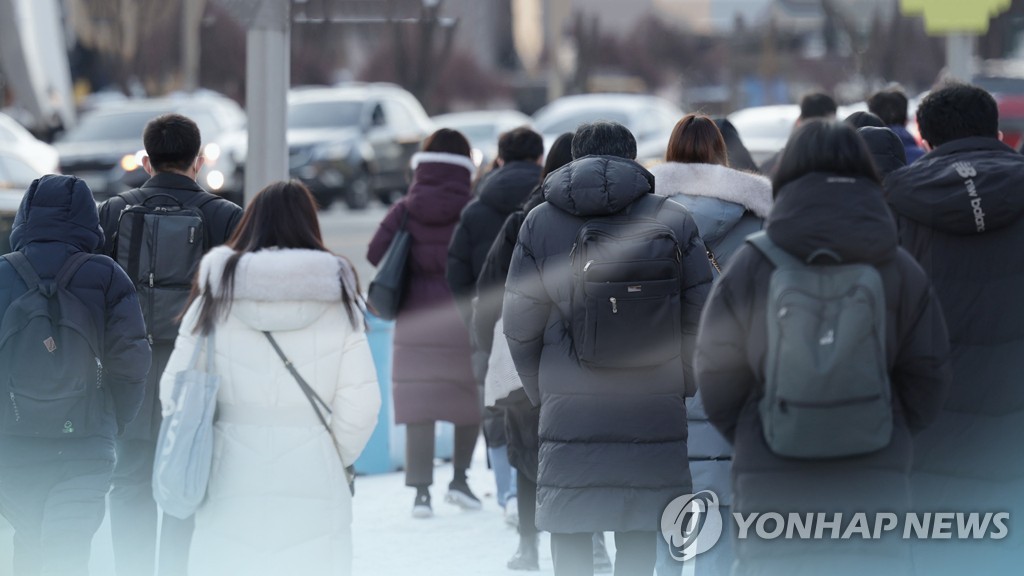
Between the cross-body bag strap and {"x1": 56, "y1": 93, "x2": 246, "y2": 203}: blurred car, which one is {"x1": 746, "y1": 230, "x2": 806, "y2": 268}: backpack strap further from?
{"x1": 56, "y1": 93, "x2": 246, "y2": 203}: blurred car

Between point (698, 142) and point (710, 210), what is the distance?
10.2 inches

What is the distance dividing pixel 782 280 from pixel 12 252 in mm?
2710

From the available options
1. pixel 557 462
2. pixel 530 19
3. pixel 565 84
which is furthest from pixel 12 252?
pixel 530 19

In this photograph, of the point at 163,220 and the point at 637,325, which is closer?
the point at 637,325

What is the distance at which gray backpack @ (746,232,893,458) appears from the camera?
12.6 ft

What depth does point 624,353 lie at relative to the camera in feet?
16.2

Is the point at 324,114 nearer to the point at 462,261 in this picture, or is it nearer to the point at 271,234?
the point at 462,261

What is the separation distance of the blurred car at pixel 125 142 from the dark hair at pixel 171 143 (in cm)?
1466

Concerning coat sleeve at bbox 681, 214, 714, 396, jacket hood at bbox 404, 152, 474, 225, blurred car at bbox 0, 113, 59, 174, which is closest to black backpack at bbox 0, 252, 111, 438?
coat sleeve at bbox 681, 214, 714, 396

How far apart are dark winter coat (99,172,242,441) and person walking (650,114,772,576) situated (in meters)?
1.62

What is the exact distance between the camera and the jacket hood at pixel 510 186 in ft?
23.7

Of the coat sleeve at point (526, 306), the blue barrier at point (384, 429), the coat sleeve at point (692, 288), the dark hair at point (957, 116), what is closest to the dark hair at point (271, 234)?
the coat sleeve at point (526, 306)

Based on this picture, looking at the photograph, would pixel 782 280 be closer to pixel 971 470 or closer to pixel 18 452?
pixel 971 470

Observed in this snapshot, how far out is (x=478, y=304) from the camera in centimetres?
663
